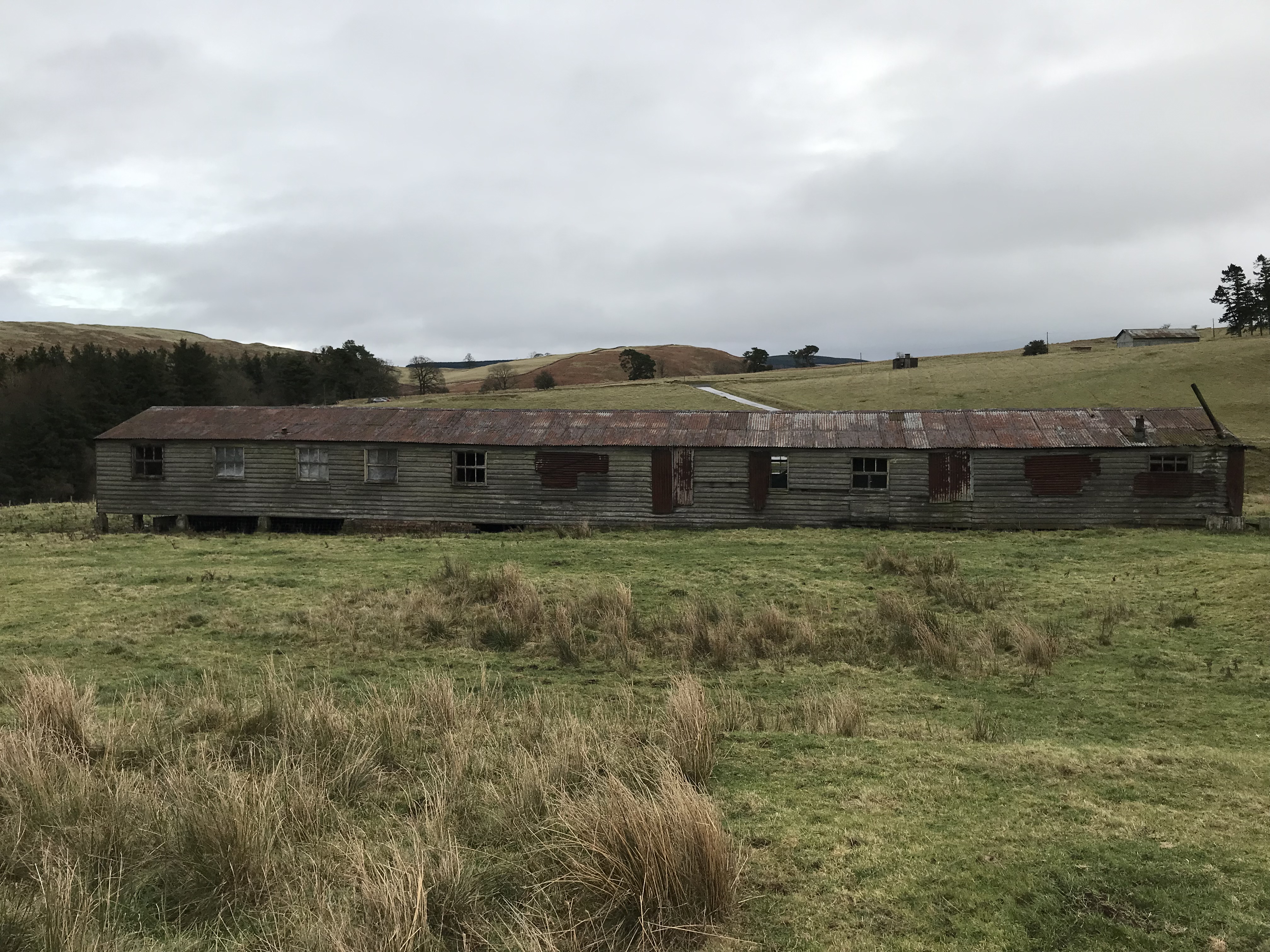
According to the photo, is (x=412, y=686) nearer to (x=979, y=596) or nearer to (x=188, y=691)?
(x=188, y=691)

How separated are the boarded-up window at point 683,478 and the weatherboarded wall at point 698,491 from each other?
0.48 ft

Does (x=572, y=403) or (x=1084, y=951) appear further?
(x=572, y=403)

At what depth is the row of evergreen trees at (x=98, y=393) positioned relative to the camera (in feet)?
185

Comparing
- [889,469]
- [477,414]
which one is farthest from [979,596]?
[477,414]

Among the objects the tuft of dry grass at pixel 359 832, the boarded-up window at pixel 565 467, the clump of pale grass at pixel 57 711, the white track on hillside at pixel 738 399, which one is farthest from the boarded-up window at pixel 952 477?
the white track on hillside at pixel 738 399

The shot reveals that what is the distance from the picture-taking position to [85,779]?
5676 millimetres

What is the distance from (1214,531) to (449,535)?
852 inches

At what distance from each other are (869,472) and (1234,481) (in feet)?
33.8

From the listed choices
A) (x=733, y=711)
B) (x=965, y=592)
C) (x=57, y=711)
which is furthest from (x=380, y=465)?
(x=733, y=711)

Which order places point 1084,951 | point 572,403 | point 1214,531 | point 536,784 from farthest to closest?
point 572,403 → point 1214,531 → point 536,784 → point 1084,951

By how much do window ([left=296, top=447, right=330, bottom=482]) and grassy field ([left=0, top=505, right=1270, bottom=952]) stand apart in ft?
36.7

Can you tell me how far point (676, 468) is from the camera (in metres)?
26.0

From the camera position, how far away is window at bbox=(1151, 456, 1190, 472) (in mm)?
24203

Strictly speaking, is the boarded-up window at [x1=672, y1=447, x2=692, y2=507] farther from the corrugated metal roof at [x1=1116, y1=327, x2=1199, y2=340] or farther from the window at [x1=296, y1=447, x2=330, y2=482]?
the corrugated metal roof at [x1=1116, y1=327, x2=1199, y2=340]
